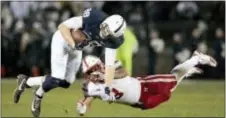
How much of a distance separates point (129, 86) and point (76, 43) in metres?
0.65

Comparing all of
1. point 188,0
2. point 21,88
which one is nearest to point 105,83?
point 21,88

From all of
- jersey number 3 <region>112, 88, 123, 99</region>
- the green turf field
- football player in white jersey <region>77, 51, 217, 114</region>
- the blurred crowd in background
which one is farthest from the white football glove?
the blurred crowd in background

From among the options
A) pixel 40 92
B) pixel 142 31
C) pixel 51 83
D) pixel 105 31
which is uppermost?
pixel 105 31

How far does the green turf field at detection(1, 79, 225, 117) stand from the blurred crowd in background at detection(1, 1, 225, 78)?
1.43 feet

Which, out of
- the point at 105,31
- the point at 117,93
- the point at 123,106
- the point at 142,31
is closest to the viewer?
the point at 105,31

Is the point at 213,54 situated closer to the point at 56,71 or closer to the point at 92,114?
the point at 92,114

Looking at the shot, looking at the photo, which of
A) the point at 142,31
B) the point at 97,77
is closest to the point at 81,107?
the point at 97,77

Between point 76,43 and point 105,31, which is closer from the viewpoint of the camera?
point 105,31

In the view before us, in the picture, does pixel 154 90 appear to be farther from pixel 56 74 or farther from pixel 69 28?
pixel 69 28

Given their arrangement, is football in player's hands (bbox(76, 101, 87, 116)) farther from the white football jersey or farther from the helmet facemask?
the helmet facemask

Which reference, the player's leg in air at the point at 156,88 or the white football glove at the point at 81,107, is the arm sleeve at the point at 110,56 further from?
the player's leg in air at the point at 156,88

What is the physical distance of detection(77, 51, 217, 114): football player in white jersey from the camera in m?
7.91

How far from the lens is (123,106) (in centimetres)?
1191

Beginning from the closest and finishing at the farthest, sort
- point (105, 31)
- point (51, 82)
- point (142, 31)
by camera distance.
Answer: point (105, 31), point (51, 82), point (142, 31)
